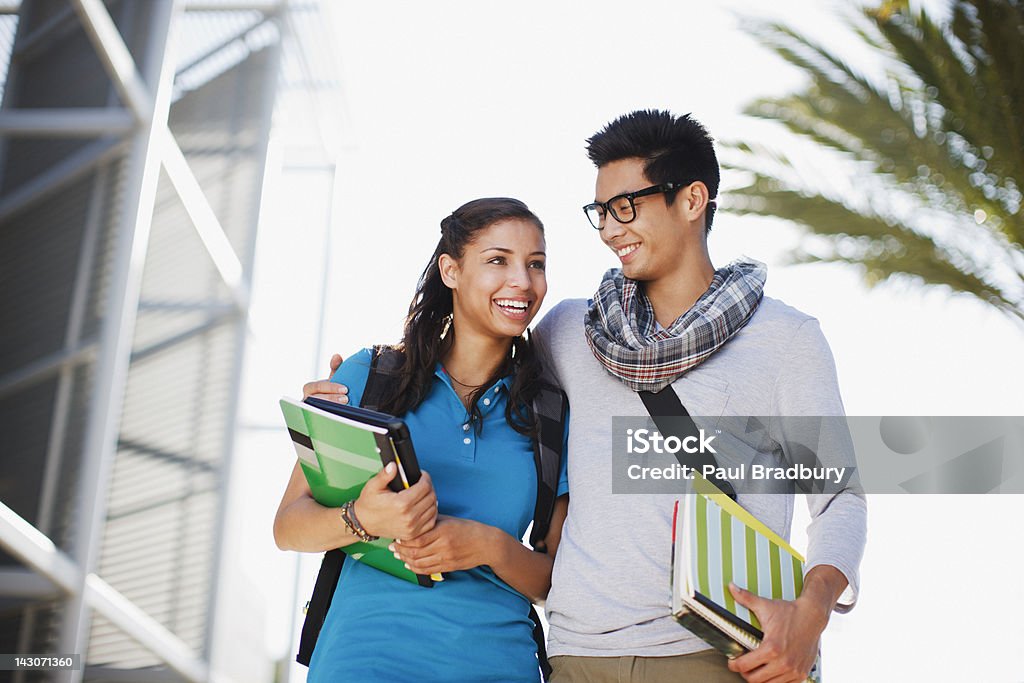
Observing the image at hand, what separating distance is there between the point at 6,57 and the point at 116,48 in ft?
2.30

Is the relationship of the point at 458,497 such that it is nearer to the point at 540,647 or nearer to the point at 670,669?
the point at 540,647

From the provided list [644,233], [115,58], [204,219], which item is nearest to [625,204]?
[644,233]

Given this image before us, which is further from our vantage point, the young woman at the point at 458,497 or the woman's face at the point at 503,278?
the woman's face at the point at 503,278

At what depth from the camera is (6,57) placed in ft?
18.7

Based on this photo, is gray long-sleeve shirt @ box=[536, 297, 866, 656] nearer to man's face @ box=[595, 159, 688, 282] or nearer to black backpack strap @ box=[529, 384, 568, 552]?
black backpack strap @ box=[529, 384, 568, 552]

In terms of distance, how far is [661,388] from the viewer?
8.66 feet

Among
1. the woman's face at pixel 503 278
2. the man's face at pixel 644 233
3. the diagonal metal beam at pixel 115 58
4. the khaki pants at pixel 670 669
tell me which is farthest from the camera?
the diagonal metal beam at pixel 115 58

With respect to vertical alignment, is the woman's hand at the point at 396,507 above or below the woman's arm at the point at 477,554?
above

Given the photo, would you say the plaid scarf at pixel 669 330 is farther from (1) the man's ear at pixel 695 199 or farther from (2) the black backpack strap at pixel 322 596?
(2) the black backpack strap at pixel 322 596

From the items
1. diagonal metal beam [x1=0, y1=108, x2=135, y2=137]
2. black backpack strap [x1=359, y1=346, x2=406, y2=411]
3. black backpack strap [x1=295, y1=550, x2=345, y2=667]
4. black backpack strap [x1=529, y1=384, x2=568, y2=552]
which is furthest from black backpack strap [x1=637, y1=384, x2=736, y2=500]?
diagonal metal beam [x1=0, y1=108, x2=135, y2=137]

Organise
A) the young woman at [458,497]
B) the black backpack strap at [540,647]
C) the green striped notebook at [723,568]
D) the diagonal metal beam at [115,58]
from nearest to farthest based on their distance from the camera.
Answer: the green striped notebook at [723,568] → the young woman at [458,497] → the black backpack strap at [540,647] → the diagonal metal beam at [115,58]

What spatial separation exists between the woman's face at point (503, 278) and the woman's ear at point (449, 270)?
0.01 m

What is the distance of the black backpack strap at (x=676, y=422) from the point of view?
2529mm

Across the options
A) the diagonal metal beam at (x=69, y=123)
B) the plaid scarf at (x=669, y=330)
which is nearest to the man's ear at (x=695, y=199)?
the plaid scarf at (x=669, y=330)
